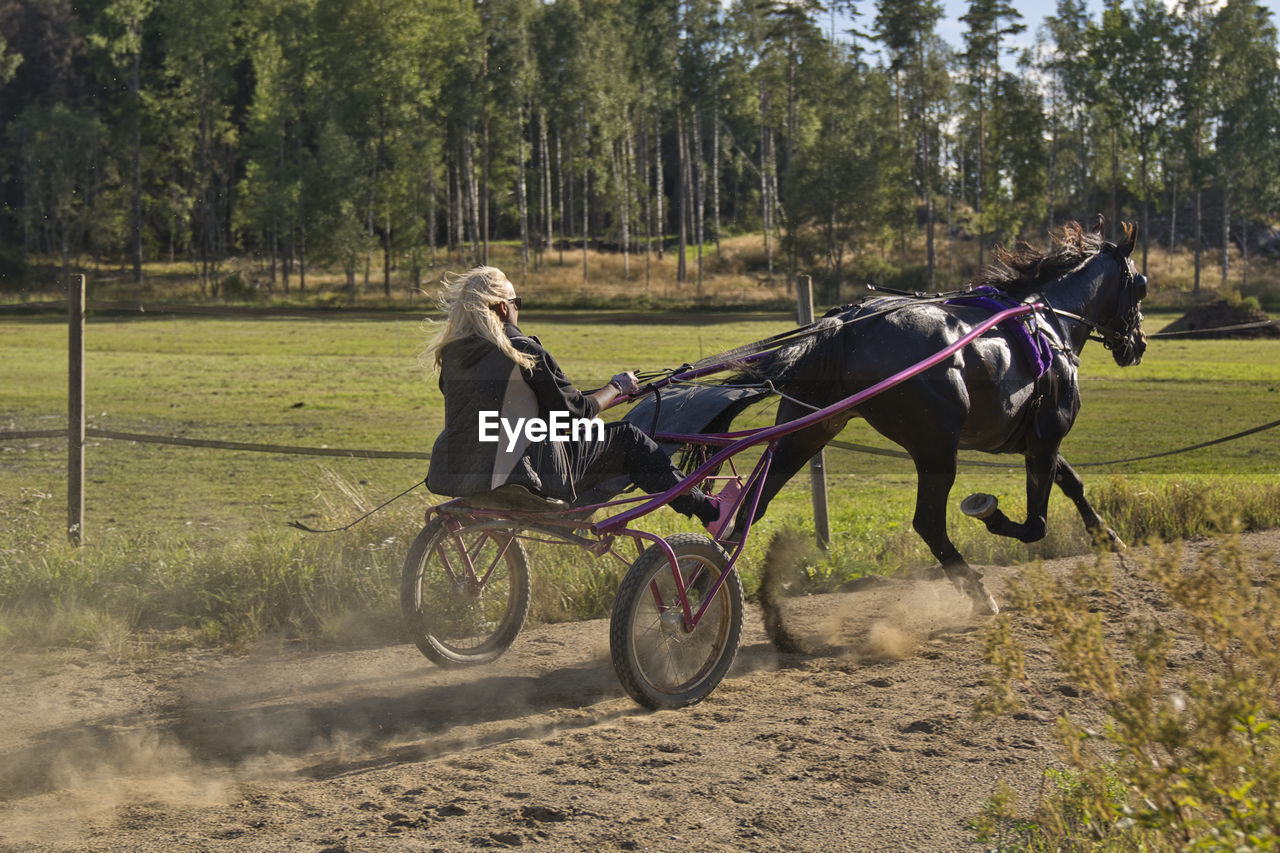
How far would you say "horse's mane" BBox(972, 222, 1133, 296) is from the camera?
7.26 meters

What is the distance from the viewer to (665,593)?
5.41 metres

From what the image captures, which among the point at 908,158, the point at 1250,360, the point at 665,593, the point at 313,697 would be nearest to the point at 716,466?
the point at 665,593

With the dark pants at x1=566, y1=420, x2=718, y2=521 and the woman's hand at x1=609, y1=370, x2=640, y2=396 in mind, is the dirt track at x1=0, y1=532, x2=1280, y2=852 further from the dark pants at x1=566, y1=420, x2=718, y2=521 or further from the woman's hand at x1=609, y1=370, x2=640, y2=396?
the woman's hand at x1=609, y1=370, x2=640, y2=396

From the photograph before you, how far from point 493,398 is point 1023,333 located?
312 centimetres

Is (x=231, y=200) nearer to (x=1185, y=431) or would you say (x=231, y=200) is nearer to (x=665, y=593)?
(x=1185, y=431)

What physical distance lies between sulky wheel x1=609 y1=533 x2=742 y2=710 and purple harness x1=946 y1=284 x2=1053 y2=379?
2.23 meters

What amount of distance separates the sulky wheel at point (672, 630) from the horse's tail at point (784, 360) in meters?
1.09

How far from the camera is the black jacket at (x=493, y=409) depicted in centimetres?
479

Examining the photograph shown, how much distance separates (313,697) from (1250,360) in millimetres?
24335

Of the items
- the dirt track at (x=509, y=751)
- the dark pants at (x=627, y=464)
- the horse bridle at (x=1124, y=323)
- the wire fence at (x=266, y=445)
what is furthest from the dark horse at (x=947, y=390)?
the dark pants at (x=627, y=464)

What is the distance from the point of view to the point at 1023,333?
6.51m

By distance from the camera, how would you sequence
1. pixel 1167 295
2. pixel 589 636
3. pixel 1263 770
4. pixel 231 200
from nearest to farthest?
1. pixel 1263 770
2. pixel 589 636
3. pixel 1167 295
4. pixel 231 200

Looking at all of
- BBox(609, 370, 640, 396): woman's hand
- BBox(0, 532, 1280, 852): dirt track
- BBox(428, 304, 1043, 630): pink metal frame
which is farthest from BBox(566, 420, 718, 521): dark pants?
BBox(0, 532, 1280, 852): dirt track

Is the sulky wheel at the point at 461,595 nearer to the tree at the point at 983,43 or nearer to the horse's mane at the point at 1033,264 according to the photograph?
the horse's mane at the point at 1033,264
